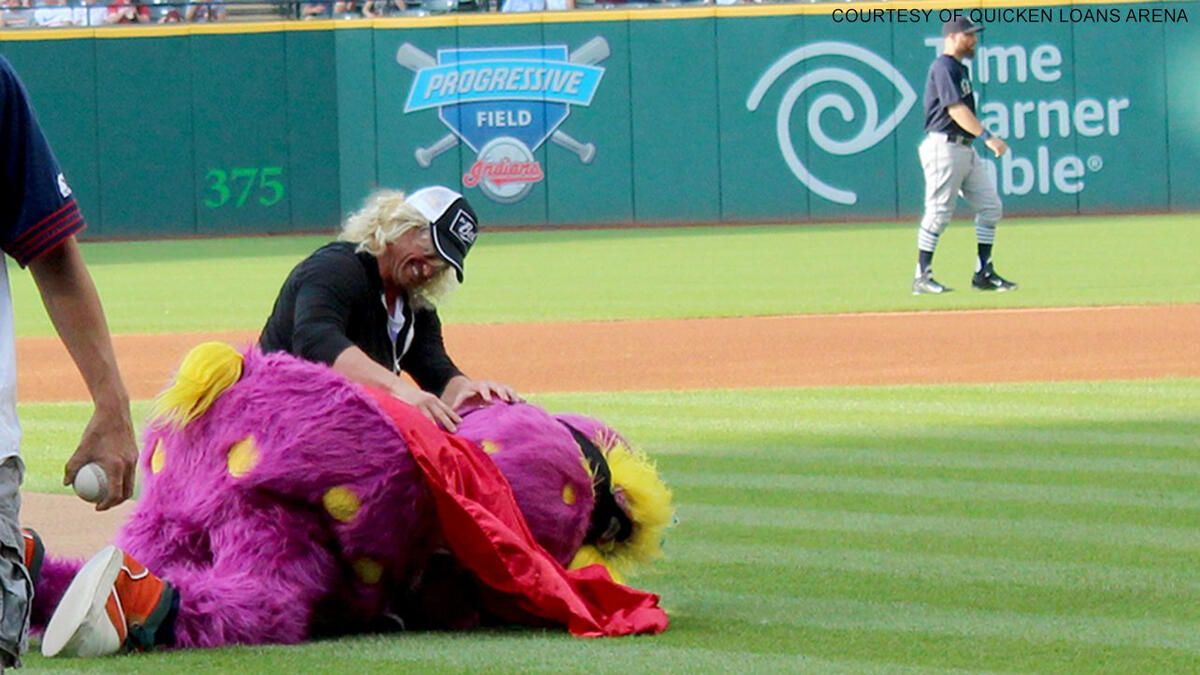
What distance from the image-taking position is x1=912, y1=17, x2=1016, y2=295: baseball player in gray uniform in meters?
14.3

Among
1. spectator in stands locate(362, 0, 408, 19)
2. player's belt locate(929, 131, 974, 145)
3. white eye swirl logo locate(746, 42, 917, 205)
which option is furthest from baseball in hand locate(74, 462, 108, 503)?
spectator in stands locate(362, 0, 408, 19)

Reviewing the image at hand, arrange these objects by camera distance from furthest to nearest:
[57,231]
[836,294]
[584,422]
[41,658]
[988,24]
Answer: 1. [988,24]
2. [836,294]
3. [584,422]
4. [41,658]
5. [57,231]

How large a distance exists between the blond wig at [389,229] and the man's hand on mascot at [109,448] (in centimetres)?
236

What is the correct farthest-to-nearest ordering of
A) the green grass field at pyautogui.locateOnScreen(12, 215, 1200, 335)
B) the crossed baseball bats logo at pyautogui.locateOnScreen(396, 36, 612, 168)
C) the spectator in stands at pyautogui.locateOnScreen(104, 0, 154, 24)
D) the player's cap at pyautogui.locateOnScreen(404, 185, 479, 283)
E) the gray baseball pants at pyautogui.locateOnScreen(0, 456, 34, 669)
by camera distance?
the spectator in stands at pyautogui.locateOnScreen(104, 0, 154, 24) → the crossed baseball bats logo at pyautogui.locateOnScreen(396, 36, 612, 168) → the green grass field at pyautogui.locateOnScreen(12, 215, 1200, 335) → the player's cap at pyautogui.locateOnScreen(404, 185, 479, 283) → the gray baseball pants at pyautogui.locateOnScreen(0, 456, 34, 669)

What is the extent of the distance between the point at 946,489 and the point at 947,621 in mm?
2083

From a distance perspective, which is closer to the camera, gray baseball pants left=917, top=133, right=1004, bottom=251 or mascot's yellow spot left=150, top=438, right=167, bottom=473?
mascot's yellow spot left=150, top=438, right=167, bottom=473

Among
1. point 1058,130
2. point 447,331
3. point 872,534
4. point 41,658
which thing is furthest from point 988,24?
point 41,658

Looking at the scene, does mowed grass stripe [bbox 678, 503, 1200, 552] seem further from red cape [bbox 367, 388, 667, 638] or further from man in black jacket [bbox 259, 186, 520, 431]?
red cape [bbox 367, 388, 667, 638]

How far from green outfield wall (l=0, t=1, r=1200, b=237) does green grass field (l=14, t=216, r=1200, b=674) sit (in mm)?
11602

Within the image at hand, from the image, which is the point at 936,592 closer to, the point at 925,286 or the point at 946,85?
the point at 925,286

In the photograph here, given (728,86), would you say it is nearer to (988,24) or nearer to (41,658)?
(988,24)

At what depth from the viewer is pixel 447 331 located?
42.7 feet

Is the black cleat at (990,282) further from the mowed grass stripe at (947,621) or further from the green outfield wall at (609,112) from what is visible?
the green outfield wall at (609,112)

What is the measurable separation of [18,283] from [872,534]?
53.6 feet
